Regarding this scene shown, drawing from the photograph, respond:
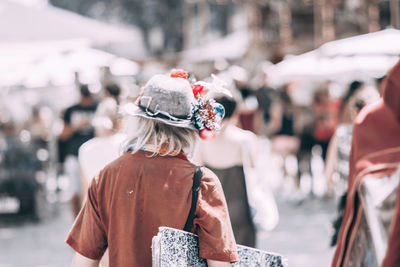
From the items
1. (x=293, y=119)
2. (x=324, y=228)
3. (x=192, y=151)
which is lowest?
(x=324, y=228)

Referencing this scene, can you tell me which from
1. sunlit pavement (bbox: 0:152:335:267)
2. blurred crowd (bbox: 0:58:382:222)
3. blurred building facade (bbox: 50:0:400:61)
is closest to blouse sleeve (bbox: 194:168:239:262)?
sunlit pavement (bbox: 0:152:335:267)

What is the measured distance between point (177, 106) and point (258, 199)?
196cm

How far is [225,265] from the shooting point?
2.39 meters

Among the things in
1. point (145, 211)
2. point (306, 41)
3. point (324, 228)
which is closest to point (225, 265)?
point (145, 211)

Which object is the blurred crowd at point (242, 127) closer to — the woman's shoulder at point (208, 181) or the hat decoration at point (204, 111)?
the hat decoration at point (204, 111)

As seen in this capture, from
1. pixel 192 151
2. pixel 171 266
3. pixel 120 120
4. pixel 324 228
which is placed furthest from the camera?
pixel 324 228

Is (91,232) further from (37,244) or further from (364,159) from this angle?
(37,244)

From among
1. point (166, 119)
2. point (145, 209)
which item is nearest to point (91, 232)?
point (145, 209)

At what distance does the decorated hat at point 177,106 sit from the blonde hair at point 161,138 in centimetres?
6

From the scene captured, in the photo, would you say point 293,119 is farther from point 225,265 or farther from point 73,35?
point 225,265

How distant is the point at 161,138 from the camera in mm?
2537

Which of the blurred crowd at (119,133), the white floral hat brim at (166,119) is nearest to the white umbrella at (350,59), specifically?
the blurred crowd at (119,133)

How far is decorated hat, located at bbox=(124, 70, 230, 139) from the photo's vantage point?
2510 millimetres

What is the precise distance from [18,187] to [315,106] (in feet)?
15.9
